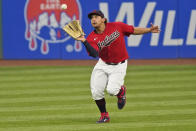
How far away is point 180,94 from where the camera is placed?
1138 centimetres

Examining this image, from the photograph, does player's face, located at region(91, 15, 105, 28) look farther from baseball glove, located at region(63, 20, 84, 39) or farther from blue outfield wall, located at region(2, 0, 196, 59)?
blue outfield wall, located at region(2, 0, 196, 59)

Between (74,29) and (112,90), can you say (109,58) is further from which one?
(74,29)

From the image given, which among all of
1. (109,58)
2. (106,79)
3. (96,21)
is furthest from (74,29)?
(106,79)

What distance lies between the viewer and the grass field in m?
8.48

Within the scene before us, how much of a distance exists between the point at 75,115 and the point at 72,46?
8894 millimetres

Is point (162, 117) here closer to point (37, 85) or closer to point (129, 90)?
point (129, 90)

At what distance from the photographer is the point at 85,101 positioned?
10.9 metres

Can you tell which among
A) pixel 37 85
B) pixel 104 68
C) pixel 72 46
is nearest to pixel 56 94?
pixel 37 85

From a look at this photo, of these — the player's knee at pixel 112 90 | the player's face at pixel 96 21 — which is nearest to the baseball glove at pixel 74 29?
the player's face at pixel 96 21

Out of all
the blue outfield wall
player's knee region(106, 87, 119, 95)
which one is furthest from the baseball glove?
the blue outfield wall

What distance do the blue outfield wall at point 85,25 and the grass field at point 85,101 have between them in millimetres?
2117

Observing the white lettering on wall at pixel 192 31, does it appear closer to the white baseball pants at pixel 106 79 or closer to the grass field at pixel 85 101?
the grass field at pixel 85 101

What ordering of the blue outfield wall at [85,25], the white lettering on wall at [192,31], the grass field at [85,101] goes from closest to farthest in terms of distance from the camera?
the grass field at [85,101], the blue outfield wall at [85,25], the white lettering on wall at [192,31]

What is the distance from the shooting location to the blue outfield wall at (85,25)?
17953 mm
